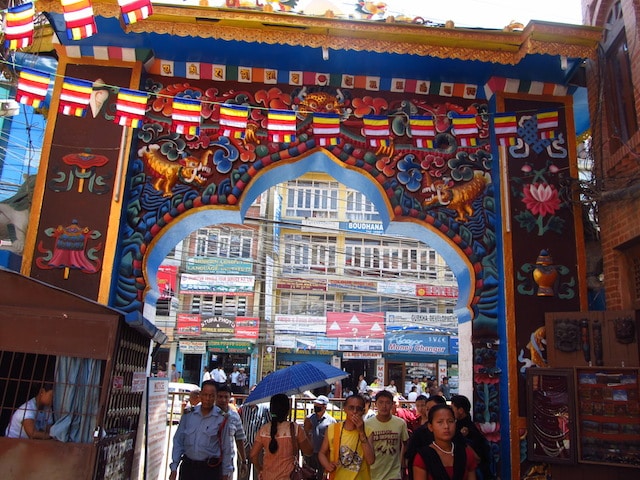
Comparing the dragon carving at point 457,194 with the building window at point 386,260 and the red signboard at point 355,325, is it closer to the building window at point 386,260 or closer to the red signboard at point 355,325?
the red signboard at point 355,325

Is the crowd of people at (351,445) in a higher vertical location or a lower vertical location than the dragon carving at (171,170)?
lower

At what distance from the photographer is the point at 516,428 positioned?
6.50 metres

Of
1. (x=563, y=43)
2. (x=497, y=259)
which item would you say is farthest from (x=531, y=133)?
(x=497, y=259)

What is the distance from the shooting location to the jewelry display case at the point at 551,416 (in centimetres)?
593

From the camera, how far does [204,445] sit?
17.5 ft

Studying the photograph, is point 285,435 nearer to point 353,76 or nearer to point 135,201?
point 135,201

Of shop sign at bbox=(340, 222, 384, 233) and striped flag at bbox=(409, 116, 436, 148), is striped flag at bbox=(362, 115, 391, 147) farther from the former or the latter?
shop sign at bbox=(340, 222, 384, 233)

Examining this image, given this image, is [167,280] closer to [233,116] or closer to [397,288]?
[397,288]

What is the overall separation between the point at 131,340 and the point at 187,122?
9.12 feet

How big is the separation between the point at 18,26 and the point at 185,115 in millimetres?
1953

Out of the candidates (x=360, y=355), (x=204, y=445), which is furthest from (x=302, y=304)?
(x=204, y=445)

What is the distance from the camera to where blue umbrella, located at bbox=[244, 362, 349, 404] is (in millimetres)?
6148

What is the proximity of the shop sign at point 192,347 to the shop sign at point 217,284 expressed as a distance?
229 cm

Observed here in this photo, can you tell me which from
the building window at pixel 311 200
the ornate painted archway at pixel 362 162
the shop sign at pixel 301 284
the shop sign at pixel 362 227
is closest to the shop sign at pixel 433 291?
the shop sign at pixel 362 227
